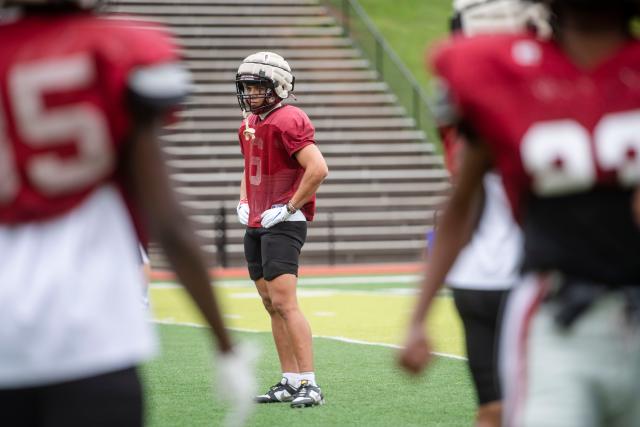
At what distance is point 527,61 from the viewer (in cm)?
323

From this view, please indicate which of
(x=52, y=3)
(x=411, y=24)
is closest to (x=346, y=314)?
(x=52, y=3)

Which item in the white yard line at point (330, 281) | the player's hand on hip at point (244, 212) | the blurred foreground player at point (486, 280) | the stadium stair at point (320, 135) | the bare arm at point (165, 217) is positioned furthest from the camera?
the stadium stair at point (320, 135)

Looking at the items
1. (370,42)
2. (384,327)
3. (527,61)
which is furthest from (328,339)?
(370,42)

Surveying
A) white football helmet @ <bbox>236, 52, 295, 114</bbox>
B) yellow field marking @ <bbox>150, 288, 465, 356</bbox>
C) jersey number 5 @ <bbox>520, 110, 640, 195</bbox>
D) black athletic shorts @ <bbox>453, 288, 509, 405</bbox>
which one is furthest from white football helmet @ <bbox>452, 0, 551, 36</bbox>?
yellow field marking @ <bbox>150, 288, 465, 356</bbox>

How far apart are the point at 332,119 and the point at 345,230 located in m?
2.73

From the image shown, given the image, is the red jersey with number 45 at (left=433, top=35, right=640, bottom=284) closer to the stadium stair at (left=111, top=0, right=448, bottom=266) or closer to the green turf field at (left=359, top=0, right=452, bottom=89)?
the stadium stair at (left=111, top=0, right=448, bottom=266)

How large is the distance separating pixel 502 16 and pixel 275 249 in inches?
155

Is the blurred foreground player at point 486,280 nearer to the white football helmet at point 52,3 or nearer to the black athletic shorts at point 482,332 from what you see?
the black athletic shorts at point 482,332

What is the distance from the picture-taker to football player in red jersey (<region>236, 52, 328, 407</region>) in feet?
27.0

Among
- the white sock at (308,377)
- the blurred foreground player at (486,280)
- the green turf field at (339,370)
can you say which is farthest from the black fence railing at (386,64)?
the blurred foreground player at (486,280)

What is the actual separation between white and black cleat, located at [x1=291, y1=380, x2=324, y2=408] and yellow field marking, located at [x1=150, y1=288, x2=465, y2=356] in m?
2.66

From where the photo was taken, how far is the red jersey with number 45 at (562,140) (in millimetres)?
3180

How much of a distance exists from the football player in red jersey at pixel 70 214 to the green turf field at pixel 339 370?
46.1 inches

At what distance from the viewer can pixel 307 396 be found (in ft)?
26.9
